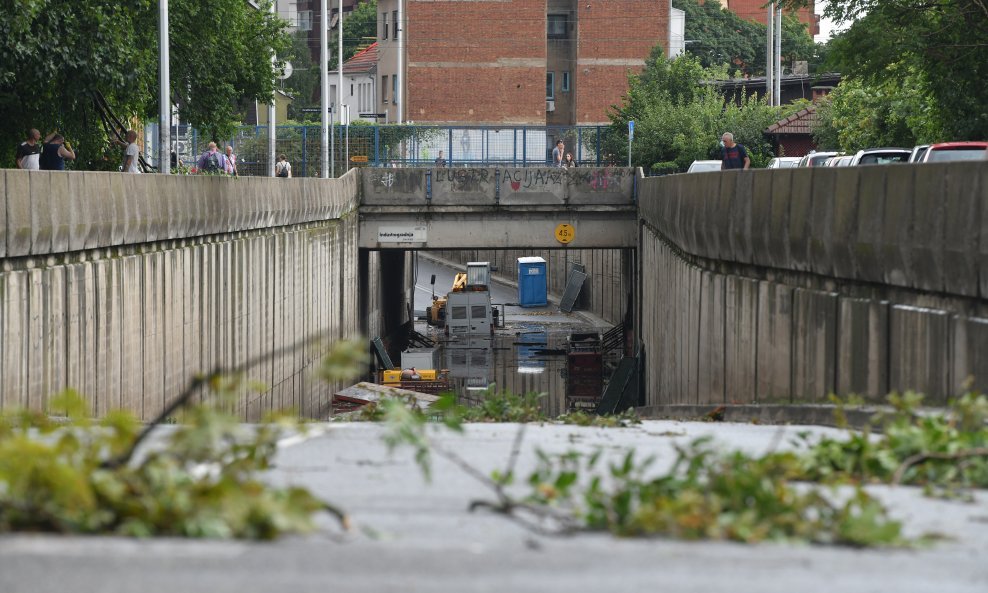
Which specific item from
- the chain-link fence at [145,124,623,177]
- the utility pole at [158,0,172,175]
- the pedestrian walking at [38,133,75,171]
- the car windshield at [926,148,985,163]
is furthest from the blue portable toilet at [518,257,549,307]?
the car windshield at [926,148,985,163]

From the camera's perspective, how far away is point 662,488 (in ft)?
20.2

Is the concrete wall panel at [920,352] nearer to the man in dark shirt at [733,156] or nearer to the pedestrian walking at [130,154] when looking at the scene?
the man in dark shirt at [733,156]

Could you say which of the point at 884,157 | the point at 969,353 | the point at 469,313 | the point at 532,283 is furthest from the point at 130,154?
the point at 532,283

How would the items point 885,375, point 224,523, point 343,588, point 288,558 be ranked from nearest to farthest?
point 343,588, point 288,558, point 224,523, point 885,375

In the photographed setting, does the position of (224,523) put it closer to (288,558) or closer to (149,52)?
(288,558)

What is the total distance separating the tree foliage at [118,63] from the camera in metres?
26.0

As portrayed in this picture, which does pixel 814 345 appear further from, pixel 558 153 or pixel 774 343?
pixel 558 153

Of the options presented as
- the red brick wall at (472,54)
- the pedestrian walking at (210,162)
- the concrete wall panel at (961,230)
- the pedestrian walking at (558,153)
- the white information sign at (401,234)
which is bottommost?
the white information sign at (401,234)

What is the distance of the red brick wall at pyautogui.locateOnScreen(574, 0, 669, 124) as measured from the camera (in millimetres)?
91250

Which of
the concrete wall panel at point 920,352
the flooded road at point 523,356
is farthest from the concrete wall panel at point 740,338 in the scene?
the flooded road at point 523,356

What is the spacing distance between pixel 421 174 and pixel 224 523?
40565 mm

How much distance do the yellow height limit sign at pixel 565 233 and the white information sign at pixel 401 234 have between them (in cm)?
417

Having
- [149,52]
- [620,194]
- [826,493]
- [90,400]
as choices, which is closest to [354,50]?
[620,194]

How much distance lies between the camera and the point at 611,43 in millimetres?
91625
